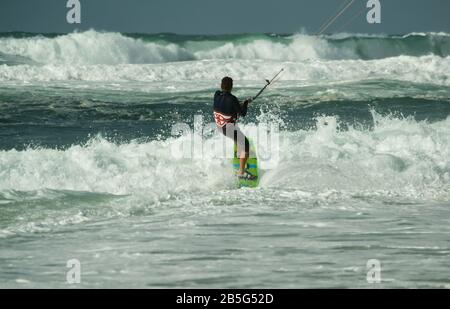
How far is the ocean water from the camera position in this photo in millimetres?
7418

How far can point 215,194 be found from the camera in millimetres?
11094

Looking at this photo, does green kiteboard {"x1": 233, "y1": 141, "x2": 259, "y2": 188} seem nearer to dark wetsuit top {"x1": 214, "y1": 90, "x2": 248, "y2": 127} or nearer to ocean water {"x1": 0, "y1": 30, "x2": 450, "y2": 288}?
ocean water {"x1": 0, "y1": 30, "x2": 450, "y2": 288}

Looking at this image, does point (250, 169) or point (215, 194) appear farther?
point (250, 169)

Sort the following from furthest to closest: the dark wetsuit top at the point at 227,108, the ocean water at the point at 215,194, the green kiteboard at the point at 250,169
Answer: the green kiteboard at the point at 250,169 → the dark wetsuit top at the point at 227,108 → the ocean water at the point at 215,194

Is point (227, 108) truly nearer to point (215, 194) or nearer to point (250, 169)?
point (250, 169)

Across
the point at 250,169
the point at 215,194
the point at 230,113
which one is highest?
the point at 230,113

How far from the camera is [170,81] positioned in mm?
31359

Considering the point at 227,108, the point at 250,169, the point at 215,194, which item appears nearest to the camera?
the point at 215,194

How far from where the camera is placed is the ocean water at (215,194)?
742cm

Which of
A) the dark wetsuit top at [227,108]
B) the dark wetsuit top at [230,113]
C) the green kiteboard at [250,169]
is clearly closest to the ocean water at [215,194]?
the green kiteboard at [250,169]

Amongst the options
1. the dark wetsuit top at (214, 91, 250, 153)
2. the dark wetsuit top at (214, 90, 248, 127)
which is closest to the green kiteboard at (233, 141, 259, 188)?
the dark wetsuit top at (214, 91, 250, 153)

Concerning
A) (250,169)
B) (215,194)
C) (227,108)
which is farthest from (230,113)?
(215,194)

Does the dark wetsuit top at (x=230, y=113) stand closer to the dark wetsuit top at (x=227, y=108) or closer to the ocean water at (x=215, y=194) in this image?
the dark wetsuit top at (x=227, y=108)
